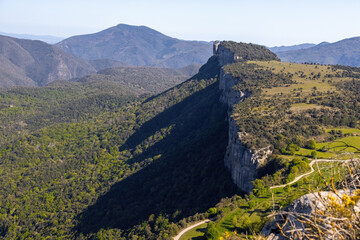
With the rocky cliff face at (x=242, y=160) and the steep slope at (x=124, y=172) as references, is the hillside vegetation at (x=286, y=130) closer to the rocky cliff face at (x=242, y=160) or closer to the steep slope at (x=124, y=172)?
the rocky cliff face at (x=242, y=160)

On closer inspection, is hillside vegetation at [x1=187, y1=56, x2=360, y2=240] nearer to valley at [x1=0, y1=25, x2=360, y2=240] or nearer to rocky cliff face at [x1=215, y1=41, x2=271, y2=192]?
valley at [x1=0, y1=25, x2=360, y2=240]

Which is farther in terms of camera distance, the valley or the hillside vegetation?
the valley

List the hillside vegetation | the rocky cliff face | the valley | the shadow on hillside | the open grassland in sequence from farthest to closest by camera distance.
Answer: the open grassland < the shadow on hillside < the rocky cliff face < the valley < the hillside vegetation

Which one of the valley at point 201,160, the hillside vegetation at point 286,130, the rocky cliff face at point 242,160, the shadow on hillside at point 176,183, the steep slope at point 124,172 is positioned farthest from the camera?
the steep slope at point 124,172

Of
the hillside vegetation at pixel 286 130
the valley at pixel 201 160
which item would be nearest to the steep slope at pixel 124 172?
the valley at pixel 201 160

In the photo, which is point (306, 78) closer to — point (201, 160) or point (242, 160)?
point (201, 160)

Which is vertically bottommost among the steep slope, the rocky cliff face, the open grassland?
the steep slope

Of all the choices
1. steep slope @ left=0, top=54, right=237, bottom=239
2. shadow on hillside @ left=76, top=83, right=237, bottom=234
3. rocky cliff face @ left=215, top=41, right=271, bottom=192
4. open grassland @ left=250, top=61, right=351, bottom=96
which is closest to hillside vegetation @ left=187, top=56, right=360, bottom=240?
open grassland @ left=250, top=61, right=351, bottom=96

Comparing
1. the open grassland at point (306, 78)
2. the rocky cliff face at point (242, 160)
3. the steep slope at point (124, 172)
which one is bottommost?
the steep slope at point (124, 172)

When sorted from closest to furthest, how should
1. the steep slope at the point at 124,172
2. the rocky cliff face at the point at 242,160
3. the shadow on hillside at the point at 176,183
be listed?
1. the rocky cliff face at the point at 242,160
2. the shadow on hillside at the point at 176,183
3. the steep slope at the point at 124,172
